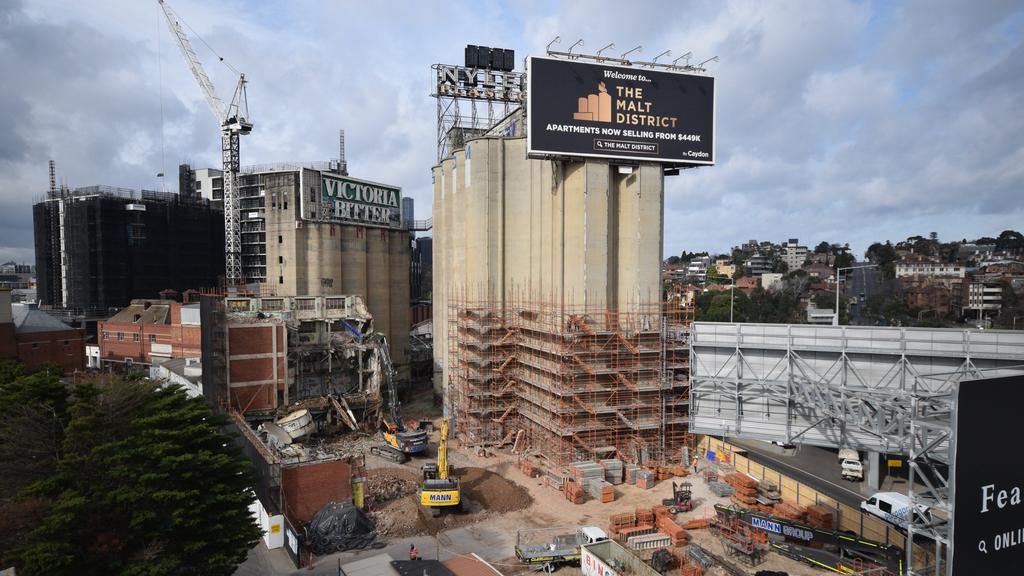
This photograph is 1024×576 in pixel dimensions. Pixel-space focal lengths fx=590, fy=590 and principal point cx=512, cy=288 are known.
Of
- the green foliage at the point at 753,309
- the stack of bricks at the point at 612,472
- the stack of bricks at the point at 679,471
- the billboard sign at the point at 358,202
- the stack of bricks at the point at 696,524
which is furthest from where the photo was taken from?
the green foliage at the point at 753,309

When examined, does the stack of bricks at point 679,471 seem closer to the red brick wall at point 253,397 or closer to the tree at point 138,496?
the tree at point 138,496

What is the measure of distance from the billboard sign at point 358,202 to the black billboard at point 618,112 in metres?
25.5

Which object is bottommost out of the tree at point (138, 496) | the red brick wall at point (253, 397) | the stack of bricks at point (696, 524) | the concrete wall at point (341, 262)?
the stack of bricks at point (696, 524)

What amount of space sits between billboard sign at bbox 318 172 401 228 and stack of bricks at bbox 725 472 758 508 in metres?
39.4

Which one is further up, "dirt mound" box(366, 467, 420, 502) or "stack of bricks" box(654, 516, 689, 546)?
"stack of bricks" box(654, 516, 689, 546)

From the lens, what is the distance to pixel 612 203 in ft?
122

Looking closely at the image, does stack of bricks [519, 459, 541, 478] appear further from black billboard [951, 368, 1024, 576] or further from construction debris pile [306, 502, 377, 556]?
black billboard [951, 368, 1024, 576]

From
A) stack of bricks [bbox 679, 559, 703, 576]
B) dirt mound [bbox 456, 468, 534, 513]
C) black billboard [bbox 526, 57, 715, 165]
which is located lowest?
dirt mound [bbox 456, 468, 534, 513]

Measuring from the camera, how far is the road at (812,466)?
30938mm

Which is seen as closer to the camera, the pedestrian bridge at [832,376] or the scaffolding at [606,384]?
the pedestrian bridge at [832,376]

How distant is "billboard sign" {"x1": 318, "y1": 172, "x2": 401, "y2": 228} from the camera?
52906 millimetres

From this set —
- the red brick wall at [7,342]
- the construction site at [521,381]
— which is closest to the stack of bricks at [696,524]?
the construction site at [521,381]

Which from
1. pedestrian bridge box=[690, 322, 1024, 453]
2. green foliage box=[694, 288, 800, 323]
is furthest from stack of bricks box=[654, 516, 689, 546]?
green foliage box=[694, 288, 800, 323]

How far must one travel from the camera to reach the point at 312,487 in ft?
88.7
